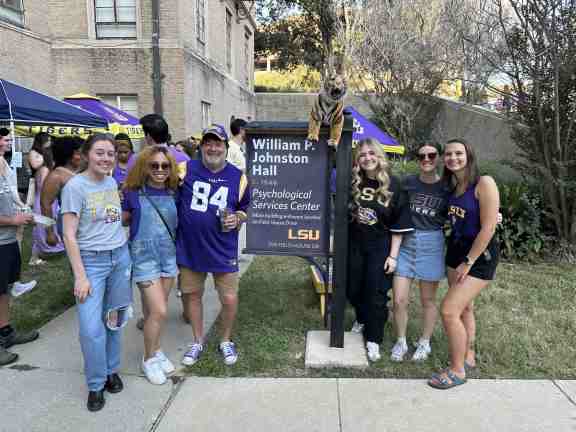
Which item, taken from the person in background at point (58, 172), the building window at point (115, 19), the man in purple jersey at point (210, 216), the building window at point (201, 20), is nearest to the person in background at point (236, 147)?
the person in background at point (58, 172)

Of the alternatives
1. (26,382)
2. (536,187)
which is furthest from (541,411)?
(536,187)

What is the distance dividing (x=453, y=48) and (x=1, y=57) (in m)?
11.9

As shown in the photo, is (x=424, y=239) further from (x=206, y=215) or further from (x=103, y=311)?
(x=103, y=311)

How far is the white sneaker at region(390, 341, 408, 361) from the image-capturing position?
379 cm

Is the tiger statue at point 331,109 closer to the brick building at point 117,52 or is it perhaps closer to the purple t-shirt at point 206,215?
the purple t-shirt at point 206,215

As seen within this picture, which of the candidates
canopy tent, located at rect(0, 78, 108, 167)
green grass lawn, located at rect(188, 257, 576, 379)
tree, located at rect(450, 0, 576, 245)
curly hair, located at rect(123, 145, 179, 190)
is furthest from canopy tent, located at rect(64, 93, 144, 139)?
tree, located at rect(450, 0, 576, 245)

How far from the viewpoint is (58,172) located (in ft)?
12.3

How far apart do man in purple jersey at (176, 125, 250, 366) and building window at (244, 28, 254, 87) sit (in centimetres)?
2352

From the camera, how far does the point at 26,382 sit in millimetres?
3434

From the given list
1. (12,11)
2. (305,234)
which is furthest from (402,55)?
(305,234)

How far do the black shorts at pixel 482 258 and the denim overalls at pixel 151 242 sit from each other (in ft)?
7.04

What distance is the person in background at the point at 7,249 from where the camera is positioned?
365 cm

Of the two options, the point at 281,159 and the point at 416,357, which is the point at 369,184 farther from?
the point at 416,357

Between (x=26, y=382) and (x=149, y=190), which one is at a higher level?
(x=149, y=190)
